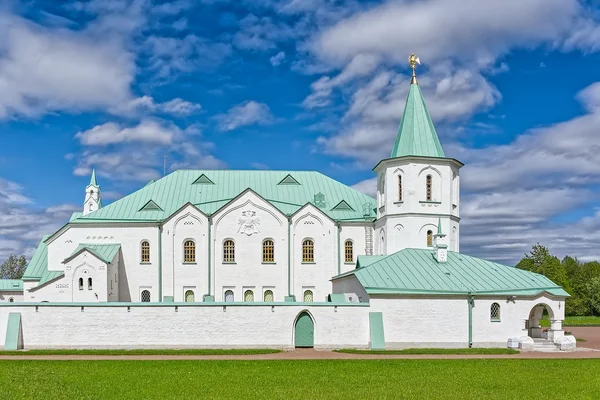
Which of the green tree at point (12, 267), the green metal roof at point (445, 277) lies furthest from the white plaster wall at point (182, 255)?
the green tree at point (12, 267)

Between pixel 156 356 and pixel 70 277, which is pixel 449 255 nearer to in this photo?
pixel 156 356

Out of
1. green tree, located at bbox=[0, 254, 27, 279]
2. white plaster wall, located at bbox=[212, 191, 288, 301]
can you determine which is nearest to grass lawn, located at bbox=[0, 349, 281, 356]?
white plaster wall, located at bbox=[212, 191, 288, 301]

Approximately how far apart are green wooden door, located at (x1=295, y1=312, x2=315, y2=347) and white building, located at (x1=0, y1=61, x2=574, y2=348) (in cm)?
6

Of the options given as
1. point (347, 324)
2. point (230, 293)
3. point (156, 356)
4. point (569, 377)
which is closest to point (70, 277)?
point (230, 293)

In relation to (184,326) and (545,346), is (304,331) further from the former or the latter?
(545,346)

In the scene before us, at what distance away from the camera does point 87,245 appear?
158 ft

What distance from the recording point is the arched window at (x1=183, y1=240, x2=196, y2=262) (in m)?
48.4

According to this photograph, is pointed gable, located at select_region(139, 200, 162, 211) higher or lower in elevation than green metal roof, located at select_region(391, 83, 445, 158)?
lower

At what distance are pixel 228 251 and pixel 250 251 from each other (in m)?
1.56

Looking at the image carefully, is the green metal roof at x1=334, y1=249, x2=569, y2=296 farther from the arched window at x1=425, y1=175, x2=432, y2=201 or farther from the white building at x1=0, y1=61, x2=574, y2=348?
the arched window at x1=425, y1=175, x2=432, y2=201

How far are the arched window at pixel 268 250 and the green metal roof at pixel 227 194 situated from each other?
2502mm

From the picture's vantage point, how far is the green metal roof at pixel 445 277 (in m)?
35.0

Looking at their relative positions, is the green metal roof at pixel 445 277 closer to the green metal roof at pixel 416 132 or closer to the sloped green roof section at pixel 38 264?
the green metal roof at pixel 416 132

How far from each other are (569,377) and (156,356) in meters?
16.9
